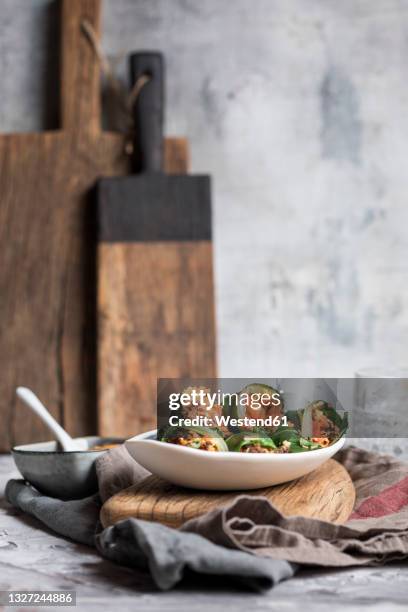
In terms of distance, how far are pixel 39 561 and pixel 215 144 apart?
1121mm

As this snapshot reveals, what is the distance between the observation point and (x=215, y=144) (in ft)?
5.48

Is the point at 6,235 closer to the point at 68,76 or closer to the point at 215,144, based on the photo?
the point at 68,76

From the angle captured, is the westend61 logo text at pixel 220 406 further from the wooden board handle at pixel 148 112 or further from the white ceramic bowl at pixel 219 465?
the wooden board handle at pixel 148 112

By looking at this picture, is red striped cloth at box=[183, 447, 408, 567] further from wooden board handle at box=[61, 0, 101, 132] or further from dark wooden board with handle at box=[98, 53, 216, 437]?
wooden board handle at box=[61, 0, 101, 132]

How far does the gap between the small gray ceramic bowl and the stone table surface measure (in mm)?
135

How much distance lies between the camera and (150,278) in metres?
1.56

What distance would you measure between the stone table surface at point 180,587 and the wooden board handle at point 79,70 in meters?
1.03

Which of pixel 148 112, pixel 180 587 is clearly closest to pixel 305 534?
pixel 180 587

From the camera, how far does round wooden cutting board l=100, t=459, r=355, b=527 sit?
0.72 metres

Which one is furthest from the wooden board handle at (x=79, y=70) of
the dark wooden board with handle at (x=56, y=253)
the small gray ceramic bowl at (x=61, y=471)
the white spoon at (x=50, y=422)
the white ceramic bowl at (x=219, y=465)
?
the white ceramic bowl at (x=219, y=465)

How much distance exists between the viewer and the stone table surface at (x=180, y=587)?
1.97ft

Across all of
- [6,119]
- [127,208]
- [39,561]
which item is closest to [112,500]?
[39,561]

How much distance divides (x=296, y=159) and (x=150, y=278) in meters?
0.41

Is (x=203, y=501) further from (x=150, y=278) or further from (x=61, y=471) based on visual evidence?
(x=150, y=278)
